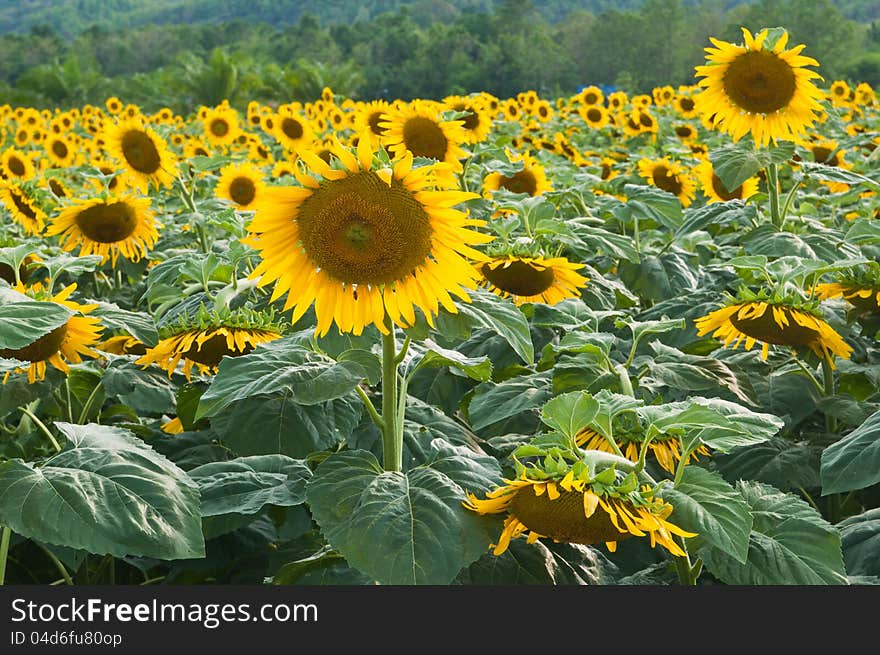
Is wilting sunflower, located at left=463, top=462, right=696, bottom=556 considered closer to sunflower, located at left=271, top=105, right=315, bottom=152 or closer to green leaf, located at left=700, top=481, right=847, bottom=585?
green leaf, located at left=700, top=481, right=847, bottom=585

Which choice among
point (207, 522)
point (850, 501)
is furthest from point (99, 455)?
point (850, 501)

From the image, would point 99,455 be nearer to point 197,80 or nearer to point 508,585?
point 508,585

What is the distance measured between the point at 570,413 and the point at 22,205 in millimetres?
4091

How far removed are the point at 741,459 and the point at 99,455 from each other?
129 centimetres

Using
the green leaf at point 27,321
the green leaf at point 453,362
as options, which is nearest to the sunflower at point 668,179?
the green leaf at point 453,362

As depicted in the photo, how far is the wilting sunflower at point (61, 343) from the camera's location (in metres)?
2.10

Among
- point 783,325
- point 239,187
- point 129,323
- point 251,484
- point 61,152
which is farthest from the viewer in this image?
point 61,152

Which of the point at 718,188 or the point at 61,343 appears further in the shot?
the point at 718,188

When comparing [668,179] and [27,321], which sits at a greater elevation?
[668,179]

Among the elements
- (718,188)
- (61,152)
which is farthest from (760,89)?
(61,152)

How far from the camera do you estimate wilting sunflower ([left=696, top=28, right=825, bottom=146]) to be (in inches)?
133

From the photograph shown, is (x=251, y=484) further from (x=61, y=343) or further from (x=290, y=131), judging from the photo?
(x=290, y=131)

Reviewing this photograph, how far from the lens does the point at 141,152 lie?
4863 millimetres

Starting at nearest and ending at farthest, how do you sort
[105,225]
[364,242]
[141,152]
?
1. [364,242]
2. [105,225]
3. [141,152]
